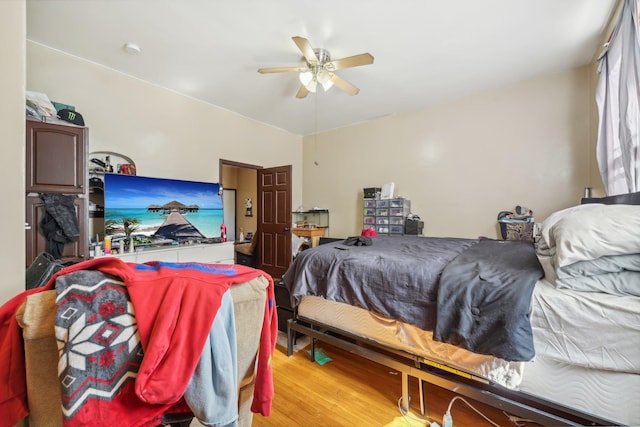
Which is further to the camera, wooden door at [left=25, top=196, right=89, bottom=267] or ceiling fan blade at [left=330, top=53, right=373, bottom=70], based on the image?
ceiling fan blade at [left=330, top=53, right=373, bottom=70]

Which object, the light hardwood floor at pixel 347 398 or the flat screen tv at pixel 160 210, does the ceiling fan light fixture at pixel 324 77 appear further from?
the light hardwood floor at pixel 347 398

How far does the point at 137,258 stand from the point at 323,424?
2.67m

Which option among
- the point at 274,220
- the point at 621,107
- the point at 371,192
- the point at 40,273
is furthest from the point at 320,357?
the point at 621,107

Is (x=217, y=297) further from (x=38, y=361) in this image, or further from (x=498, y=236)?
(x=498, y=236)

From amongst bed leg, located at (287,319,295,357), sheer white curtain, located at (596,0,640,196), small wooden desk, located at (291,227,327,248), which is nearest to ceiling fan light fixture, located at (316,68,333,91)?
sheer white curtain, located at (596,0,640,196)

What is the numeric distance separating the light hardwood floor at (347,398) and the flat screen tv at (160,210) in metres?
2.28

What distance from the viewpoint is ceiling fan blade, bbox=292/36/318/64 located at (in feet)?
7.14

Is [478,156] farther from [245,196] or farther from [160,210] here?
[245,196]

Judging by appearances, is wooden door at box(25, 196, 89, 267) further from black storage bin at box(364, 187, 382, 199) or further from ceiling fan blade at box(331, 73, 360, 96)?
black storage bin at box(364, 187, 382, 199)

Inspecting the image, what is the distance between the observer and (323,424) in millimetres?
1544

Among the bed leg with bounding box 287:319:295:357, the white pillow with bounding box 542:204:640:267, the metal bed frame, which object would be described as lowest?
the bed leg with bounding box 287:319:295:357

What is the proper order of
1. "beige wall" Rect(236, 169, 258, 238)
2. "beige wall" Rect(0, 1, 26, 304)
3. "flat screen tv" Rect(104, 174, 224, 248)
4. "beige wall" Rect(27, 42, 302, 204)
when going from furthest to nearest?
"beige wall" Rect(236, 169, 258, 238)
"flat screen tv" Rect(104, 174, 224, 248)
"beige wall" Rect(27, 42, 302, 204)
"beige wall" Rect(0, 1, 26, 304)

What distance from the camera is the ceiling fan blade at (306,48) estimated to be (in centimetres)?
218

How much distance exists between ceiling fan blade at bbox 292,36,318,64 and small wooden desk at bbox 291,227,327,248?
2.99 metres
